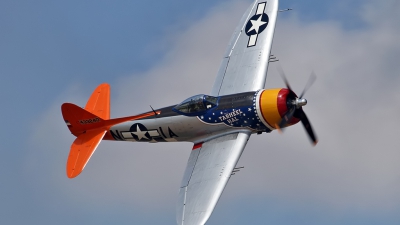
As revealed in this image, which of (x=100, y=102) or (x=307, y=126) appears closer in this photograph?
(x=307, y=126)

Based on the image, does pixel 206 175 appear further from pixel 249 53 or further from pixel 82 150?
pixel 249 53

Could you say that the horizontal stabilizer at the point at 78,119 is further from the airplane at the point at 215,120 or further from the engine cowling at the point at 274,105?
the engine cowling at the point at 274,105

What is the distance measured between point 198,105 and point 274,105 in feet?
9.44

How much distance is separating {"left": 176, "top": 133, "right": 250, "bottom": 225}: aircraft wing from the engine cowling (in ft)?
3.60

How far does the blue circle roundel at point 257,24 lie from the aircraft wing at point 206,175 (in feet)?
18.2

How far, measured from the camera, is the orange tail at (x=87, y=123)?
38.2m

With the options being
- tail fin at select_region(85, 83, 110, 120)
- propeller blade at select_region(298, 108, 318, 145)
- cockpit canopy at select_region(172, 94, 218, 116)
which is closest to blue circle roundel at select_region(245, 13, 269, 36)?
cockpit canopy at select_region(172, 94, 218, 116)

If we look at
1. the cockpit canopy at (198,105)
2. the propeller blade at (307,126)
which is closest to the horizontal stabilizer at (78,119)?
the cockpit canopy at (198,105)

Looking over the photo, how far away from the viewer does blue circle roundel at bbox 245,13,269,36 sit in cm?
3997

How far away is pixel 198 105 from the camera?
3647 centimetres

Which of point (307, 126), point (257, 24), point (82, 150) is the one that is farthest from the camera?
point (257, 24)

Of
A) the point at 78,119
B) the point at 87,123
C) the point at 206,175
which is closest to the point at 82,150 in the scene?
the point at 87,123

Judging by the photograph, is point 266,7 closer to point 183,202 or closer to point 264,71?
point 264,71

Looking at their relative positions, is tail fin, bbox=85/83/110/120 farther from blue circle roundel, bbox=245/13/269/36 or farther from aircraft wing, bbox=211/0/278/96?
blue circle roundel, bbox=245/13/269/36
